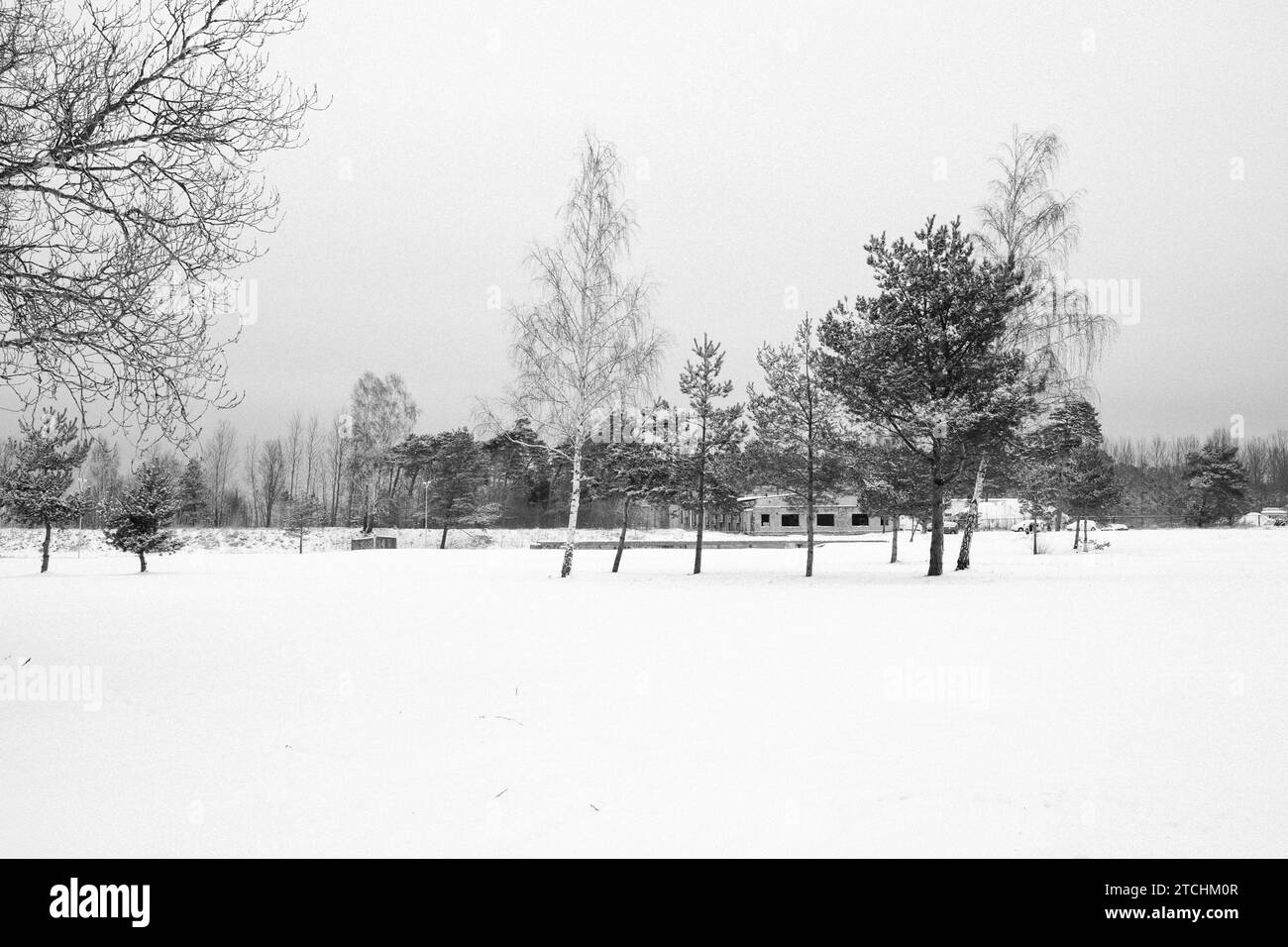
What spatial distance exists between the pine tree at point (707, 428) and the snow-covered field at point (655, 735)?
14.2 m

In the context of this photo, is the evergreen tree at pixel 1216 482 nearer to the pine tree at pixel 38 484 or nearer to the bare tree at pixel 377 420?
the bare tree at pixel 377 420

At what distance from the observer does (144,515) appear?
28.6 meters

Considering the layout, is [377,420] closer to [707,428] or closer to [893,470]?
[707,428]

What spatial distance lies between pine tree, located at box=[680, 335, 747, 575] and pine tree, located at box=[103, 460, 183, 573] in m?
Result: 21.5

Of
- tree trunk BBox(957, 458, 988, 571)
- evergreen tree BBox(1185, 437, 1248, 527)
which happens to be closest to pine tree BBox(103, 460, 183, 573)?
tree trunk BBox(957, 458, 988, 571)

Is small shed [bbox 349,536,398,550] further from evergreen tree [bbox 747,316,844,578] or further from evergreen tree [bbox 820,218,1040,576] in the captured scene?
evergreen tree [bbox 820,218,1040,576]

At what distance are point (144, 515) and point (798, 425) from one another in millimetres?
25962

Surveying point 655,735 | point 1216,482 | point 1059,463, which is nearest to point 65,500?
point 655,735

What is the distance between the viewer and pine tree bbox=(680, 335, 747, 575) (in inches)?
1046

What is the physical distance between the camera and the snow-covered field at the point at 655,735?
13.4ft

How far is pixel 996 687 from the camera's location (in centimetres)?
741

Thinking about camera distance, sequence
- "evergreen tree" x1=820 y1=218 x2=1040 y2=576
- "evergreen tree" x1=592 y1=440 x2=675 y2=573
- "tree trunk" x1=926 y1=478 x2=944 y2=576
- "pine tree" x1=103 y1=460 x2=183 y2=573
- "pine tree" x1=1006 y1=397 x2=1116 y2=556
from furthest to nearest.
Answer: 1. "pine tree" x1=103 y1=460 x2=183 y2=573
2. "evergreen tree" x1=592 y1=440 x2=675 y2=573
3. "pine tree" x1=1006 y1=397 x2=1116 y2=556
4. "tree trunk" x1=926 y1=478 x2=944 y2=576
5. "evergreen tree" x1=820 y1=218 x2=1040 y2=576

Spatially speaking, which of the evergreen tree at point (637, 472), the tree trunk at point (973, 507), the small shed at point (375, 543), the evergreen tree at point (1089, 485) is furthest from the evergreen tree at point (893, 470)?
the small shed at point (375, 543)

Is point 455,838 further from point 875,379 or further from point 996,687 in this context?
point 875,379
